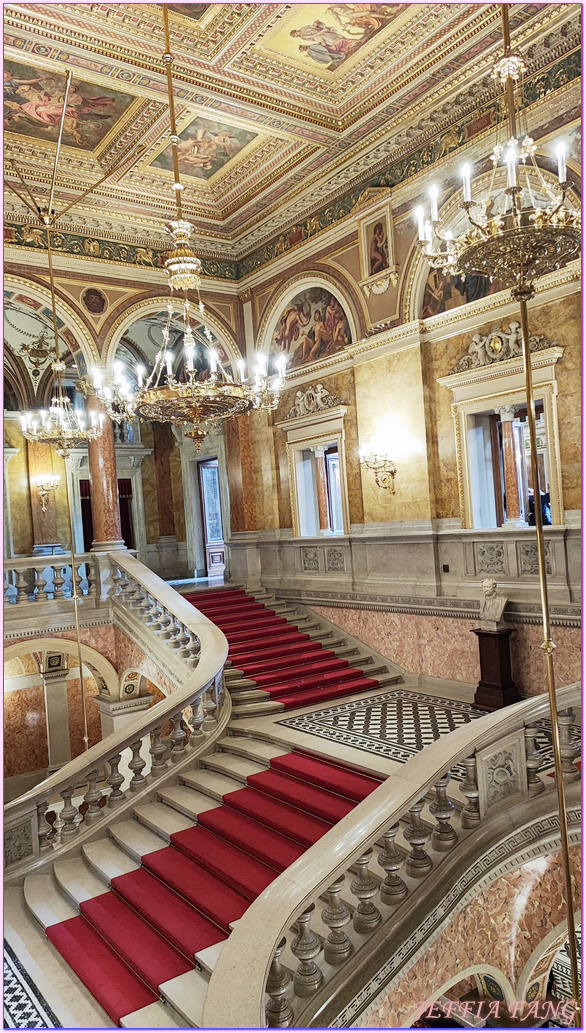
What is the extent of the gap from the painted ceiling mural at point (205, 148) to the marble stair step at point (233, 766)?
7.66 m

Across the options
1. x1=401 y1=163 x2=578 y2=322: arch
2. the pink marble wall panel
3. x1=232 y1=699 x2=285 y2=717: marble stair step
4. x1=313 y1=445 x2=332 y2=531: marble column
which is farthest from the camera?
the pink marble wall panel

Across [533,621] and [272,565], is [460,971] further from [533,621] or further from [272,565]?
[272,565]

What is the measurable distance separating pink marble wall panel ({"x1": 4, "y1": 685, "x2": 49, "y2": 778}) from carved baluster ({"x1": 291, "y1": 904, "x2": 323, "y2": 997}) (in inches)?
406

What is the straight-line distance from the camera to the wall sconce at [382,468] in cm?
952

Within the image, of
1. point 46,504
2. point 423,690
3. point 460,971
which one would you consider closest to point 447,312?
point 423,690

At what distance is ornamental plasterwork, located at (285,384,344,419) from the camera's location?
1082 cm

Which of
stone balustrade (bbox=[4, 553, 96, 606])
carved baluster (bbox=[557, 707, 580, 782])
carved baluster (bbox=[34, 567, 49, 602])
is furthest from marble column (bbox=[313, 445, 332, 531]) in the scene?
carved baluster (bbox=[557, 707, 580, 782])

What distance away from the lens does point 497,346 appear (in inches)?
319

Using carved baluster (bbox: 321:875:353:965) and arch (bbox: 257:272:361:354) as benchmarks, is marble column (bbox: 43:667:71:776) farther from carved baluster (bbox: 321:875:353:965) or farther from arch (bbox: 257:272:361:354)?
carved baluster (bbox: 321:875:353:965)

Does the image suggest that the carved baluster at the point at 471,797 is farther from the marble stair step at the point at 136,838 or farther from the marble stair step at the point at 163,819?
the marble stair step at the point at 136,838

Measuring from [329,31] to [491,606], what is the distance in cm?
642

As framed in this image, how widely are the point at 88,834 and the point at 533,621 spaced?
Result: 509cm

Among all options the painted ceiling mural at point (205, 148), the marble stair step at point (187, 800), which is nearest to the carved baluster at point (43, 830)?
the marble stair step at point (187, 800)

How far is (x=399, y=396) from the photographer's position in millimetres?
9391
